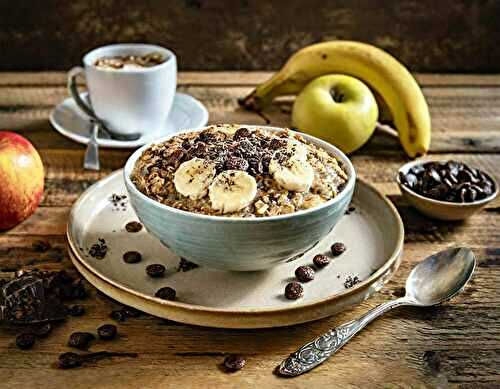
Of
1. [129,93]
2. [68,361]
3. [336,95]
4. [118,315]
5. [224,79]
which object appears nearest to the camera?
[68,361]

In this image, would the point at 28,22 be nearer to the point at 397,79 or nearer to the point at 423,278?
the point at 397,79

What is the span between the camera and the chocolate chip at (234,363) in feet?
3.49

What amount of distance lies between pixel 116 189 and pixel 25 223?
21 cm

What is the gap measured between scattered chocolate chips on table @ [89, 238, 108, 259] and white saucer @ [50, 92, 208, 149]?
444mm

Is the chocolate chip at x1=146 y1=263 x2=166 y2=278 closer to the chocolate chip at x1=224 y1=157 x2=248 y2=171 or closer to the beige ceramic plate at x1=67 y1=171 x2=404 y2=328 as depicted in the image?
the beige ceramic plate at x1=67 y1=171 x2=404 y2=328

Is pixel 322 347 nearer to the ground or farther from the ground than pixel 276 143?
A: nearer to the ground

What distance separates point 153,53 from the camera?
197cm

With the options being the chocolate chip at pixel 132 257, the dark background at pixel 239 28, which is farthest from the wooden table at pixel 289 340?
the dark background at pixel 239 28

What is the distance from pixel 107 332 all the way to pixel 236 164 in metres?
0.35

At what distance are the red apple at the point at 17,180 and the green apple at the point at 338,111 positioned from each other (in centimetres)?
72

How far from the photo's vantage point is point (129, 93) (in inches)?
71.4

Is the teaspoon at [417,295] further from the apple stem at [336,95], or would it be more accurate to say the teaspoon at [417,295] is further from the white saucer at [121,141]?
the white saucer at [121,141]

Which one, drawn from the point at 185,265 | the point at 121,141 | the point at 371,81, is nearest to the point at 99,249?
the point at 185,265

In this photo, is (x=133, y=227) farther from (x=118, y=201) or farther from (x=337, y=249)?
(x=337, y=249)
